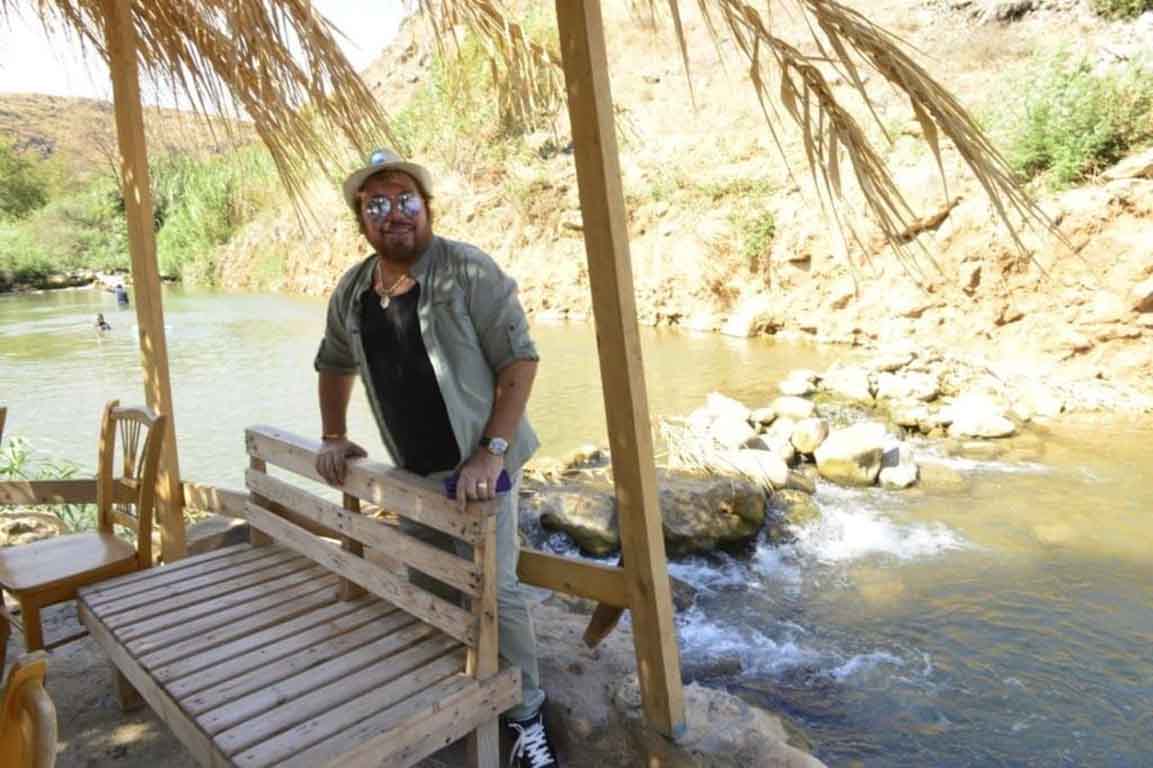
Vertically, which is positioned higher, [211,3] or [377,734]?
[211,3]

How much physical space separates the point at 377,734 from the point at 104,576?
1413 millimetres

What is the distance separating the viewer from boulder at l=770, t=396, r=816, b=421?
786cm

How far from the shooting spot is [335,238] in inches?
803

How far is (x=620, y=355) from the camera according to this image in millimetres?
1966

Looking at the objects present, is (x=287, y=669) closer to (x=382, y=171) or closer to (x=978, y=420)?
(x=382, y=171)

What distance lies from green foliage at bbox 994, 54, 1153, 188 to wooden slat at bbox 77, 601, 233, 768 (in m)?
10.3

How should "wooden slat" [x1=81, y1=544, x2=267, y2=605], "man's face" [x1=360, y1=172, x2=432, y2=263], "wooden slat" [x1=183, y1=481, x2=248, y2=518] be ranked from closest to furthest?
"man's face" [x1=360, y1=172, x2=432, y2=263]
"wooden slat" [x1=81, y1=544, x2=267, y2=605]
"wooden slat" [x1=183, y1=481, x2=248, y2=518]

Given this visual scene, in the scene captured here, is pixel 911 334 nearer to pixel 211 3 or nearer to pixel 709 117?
pixel 709 117

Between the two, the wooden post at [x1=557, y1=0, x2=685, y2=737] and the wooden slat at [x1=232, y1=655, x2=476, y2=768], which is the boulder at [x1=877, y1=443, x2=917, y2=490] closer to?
the wooden post at [x1=557, y1=0, x2=685, y2=737]

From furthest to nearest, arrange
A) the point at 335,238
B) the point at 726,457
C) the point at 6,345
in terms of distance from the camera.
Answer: the point at 335,238 < the point at 6,345 < the point at 726,457

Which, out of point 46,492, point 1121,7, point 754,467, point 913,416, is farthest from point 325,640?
point 1121,7

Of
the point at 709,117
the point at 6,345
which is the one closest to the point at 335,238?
the point at 6,345

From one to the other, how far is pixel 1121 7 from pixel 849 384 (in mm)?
8189

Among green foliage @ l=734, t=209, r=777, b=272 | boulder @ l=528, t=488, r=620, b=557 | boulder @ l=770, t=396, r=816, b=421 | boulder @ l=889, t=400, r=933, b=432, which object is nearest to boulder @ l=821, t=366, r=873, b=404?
boulder @ l=889, t=400, r=933, b=432
